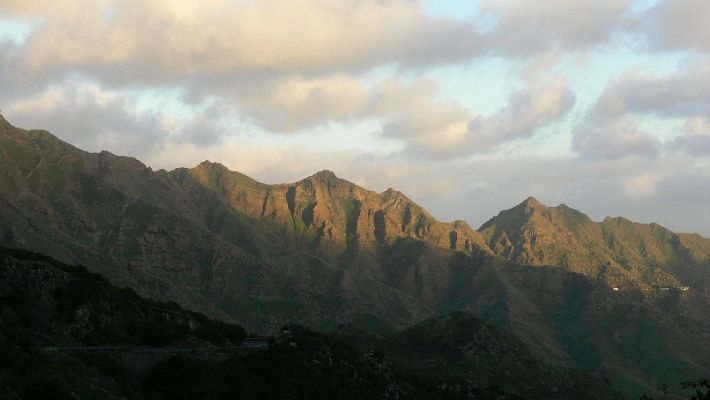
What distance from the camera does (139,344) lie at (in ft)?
331

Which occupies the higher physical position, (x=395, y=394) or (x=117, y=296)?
(x=117, y=296)

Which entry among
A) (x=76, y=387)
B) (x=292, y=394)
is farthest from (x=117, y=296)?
(x=76, y=387)

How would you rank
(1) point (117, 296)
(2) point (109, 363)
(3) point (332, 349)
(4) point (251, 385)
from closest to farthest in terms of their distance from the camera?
1. (2) point (109, 363)
2. (4) point (251, 385)
3. (1) point (117, 296)
4. (3) point (332, 349)

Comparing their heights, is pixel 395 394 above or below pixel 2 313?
below

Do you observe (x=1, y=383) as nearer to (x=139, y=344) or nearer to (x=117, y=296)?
(x=139, y=344)

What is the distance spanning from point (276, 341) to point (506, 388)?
94295mm

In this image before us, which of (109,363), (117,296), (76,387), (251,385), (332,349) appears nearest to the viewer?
(76,387)

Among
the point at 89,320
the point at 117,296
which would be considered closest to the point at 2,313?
the point at 89,320

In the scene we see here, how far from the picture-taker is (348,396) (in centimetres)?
10912

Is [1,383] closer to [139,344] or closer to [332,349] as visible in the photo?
[139,344]

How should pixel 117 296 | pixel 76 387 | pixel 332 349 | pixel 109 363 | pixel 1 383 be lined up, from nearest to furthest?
pixel 1 383 → pixel 76 387 → pixel 109 363 → pixel 117 296 → pixel 332 349

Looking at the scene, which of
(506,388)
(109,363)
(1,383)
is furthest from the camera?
(506,388)

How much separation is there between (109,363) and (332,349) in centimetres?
3941

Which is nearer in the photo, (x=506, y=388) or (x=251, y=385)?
(x=251, y=385)
